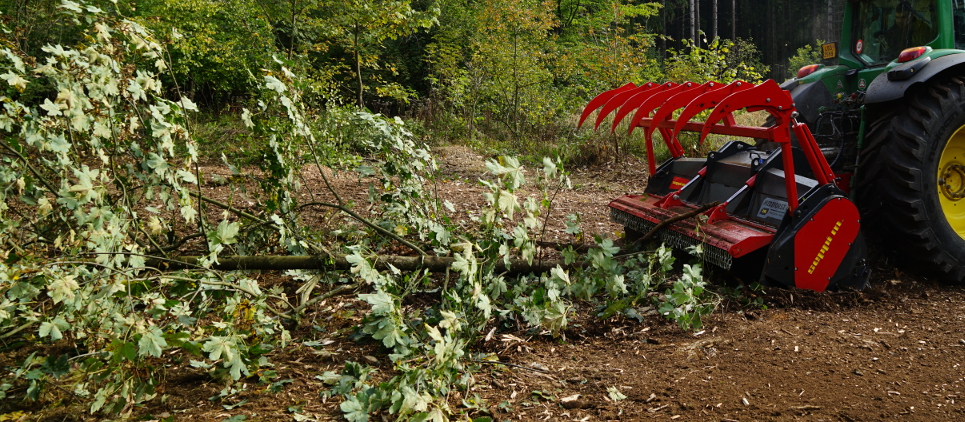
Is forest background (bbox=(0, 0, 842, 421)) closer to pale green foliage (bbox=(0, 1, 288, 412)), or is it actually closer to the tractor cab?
pale green foliage (bbox=(0, 1, 288, 412))

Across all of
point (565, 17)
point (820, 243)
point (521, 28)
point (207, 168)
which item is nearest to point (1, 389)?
point (820, 243)

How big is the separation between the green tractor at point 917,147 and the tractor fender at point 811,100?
23 cm

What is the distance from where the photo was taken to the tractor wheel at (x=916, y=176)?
400 cm

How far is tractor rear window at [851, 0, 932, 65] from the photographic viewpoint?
4.81 metres

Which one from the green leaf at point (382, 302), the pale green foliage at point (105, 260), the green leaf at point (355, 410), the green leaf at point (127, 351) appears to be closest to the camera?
the green leaf at point (127, 351)

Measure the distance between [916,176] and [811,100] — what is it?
4.43 feet

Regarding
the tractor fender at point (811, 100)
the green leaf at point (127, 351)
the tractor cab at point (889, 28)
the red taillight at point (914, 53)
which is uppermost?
the tractor cab at point (889, 28)

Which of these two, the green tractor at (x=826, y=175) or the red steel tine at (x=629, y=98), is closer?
the green tractor at (x=826, y=175)

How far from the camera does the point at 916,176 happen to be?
156 inches

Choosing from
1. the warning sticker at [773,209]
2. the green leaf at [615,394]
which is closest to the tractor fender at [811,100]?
the warning sticker at [773,209]

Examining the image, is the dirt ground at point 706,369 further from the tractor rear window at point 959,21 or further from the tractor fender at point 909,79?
the tractor rear window at point 959,21

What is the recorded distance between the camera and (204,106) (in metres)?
14.0

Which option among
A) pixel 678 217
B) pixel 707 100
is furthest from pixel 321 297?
pixel 707 100

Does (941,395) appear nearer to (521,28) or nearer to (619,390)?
(619,390)
